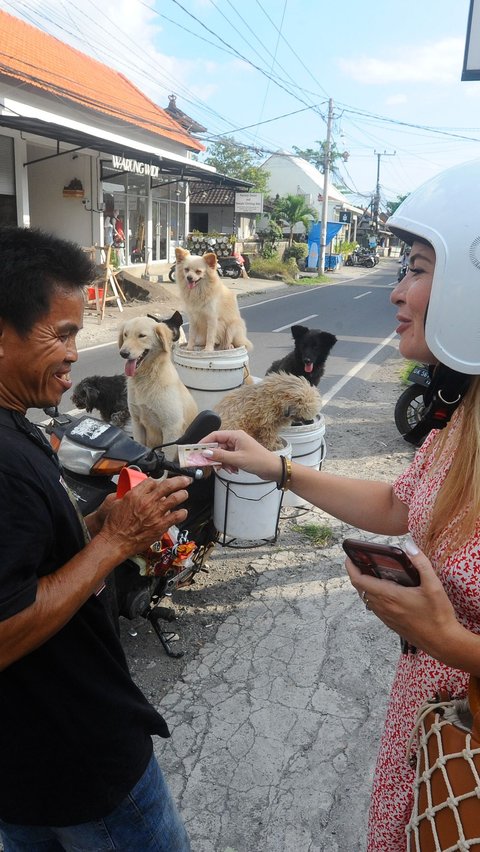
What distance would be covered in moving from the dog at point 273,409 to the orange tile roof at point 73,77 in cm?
1449

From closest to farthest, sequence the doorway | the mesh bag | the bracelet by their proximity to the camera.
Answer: the mesh bag < the bracelet < the doorway

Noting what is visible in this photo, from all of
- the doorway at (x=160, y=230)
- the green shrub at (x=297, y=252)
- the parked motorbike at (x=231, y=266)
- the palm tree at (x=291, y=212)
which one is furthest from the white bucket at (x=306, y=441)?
the palm tree at (x=291, y=212)

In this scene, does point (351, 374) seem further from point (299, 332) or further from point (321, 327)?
point (321, 327)

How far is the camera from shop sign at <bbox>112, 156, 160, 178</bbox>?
18.1m

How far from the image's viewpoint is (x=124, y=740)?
1.43 metres

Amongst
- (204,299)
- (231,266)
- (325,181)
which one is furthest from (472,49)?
(325,181)

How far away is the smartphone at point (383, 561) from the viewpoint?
120cm

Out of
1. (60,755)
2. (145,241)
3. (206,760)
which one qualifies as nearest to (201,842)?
(206,760)

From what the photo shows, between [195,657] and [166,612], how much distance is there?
12.8 inches

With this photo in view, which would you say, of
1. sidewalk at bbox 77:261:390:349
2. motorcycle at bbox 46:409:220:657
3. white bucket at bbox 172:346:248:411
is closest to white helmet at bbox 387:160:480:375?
motorcycle at bbox 46:409:220:657

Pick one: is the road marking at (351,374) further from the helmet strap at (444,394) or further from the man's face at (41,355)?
the man's face at (41,355)

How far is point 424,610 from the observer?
1220mm

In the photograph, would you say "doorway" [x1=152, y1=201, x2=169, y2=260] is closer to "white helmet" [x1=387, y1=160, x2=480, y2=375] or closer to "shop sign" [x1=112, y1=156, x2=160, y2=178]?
"shop sign" [x1=112, y1=156, x2=160, y2=178]

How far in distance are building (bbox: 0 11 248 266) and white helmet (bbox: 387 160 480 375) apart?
1459 cm
